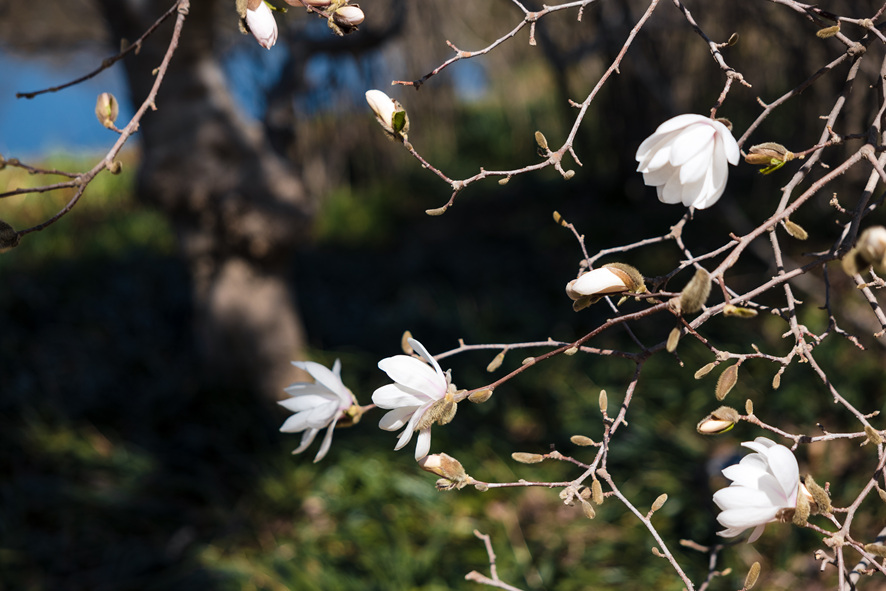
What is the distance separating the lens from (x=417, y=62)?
4.57 metres

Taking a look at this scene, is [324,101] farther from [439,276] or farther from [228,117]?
[228,117]

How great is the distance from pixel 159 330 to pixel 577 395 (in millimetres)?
1983

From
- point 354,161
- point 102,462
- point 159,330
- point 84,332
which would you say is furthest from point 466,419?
point 354,161

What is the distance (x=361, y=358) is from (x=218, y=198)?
86cm

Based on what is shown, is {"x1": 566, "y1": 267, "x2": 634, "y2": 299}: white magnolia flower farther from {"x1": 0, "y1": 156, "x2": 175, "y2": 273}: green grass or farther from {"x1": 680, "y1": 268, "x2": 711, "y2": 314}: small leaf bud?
{"x1": 0, "y1": 156, "x2": 175, "y2": 273}: green grass

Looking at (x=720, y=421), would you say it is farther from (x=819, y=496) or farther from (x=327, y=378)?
(x=327, y=378)

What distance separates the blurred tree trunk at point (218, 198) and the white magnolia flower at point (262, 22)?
5.40ft

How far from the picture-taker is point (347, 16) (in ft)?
2.36

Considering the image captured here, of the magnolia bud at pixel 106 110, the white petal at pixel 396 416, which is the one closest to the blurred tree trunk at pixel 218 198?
the magnolia bud at pixel 106 110

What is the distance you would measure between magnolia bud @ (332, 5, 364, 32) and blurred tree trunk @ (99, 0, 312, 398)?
1.69 meters

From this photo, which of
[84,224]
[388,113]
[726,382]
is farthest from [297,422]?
[84,224]

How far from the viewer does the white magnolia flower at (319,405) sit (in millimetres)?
786

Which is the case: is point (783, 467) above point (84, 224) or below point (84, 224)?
above

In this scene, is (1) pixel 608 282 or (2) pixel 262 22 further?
(2) pixel 262 22
